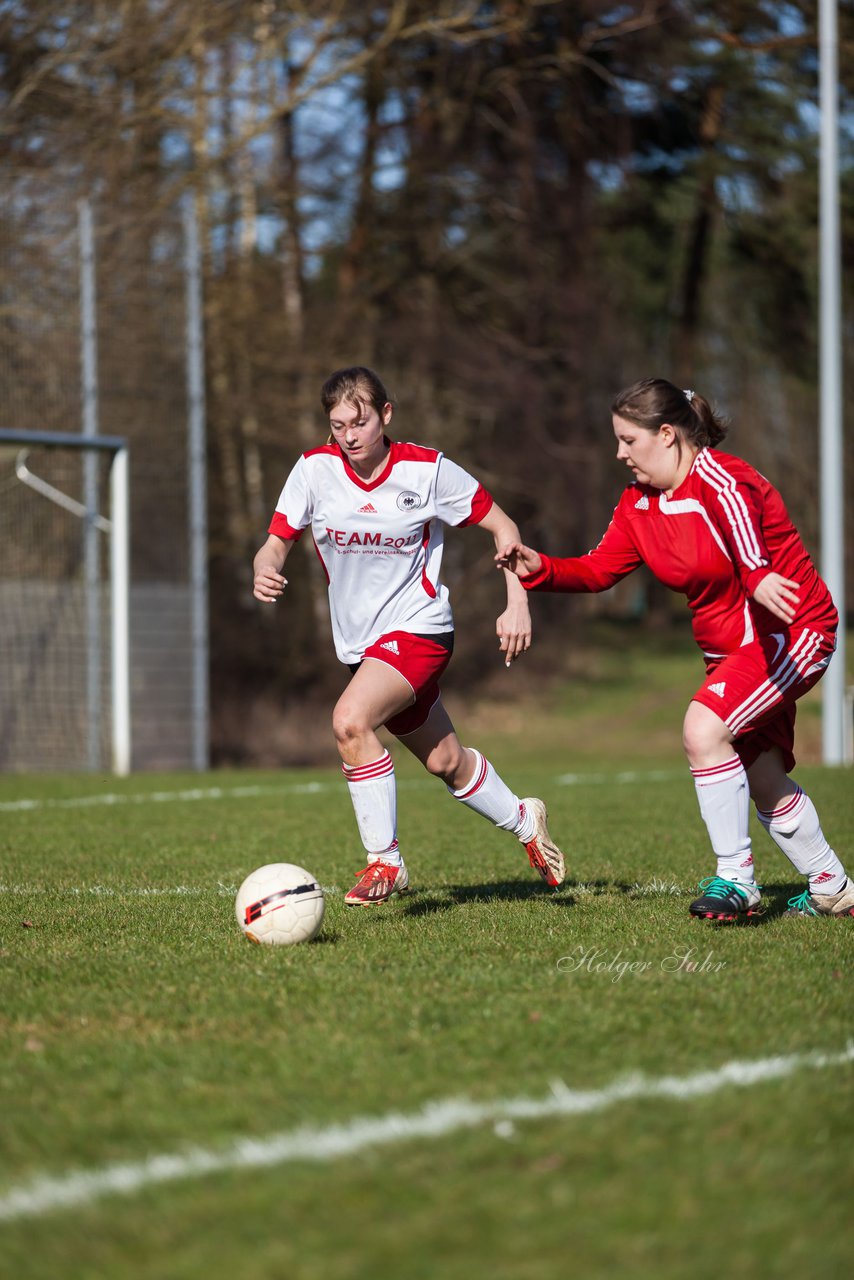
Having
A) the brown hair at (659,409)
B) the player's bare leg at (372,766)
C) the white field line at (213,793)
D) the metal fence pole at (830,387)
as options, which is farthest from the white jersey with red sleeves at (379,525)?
the metal fence pole at (830,387)

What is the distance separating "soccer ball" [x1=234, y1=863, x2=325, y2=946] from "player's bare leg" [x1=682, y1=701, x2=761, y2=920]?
4.20 ft

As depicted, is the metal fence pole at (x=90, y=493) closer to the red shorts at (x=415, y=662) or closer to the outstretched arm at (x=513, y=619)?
the red shorts at (x=415, y=662)

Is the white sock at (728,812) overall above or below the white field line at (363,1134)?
above

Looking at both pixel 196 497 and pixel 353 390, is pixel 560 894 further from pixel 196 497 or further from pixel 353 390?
pixel 196 497

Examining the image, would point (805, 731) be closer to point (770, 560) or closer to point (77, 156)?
point (77, 156)

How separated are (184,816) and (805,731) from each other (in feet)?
50.5

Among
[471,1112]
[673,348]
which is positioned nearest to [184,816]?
[471,1112]

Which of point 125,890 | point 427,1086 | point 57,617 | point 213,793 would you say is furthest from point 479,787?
point 57,617

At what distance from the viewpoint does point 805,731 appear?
2342 centimetres

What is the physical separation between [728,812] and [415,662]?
1303mm

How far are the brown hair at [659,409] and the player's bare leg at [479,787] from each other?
143 cm

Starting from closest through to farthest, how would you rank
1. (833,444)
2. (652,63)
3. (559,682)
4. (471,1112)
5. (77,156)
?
(471,1112)
(833,444)
(77,156)
(652,63)
(559,682)

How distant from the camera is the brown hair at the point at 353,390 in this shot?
5.59m

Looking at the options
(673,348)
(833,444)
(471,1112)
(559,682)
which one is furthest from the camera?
(673,348)
